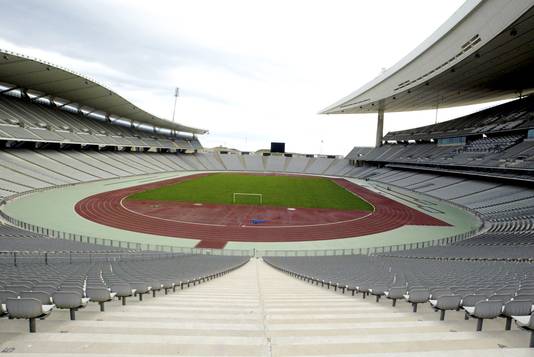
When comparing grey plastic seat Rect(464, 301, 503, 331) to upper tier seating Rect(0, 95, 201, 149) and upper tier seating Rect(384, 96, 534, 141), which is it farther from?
upper tier seating Rect(0, 95, 201, 149)

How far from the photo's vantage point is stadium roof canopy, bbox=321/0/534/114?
27.1 metres

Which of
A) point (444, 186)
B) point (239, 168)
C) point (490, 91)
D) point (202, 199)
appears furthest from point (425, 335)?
point (239, 168)

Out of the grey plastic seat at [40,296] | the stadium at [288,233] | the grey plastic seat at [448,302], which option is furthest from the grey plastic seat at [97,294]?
the grey plastic seat at [448,302]

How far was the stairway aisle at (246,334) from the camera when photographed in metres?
3.65

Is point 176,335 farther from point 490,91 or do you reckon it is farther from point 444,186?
point 490,91

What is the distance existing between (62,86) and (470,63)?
5664 centimetres

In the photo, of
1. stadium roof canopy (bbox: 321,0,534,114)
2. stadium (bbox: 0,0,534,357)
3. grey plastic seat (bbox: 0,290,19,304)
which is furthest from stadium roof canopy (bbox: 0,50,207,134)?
stadium roof canopy (bbox: 321,0,534,114)

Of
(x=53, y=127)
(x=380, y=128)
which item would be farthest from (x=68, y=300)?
(x=380, y=128)

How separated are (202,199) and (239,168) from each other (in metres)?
57.2

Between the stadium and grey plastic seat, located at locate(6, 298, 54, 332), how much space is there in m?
0.02

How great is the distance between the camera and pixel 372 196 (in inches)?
1959

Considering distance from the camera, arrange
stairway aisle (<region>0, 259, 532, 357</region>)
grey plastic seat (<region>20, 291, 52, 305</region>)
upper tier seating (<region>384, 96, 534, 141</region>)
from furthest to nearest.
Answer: upper tier seating (<region>384, 96, 534, 141</region>), grey plastic seat (<region>20, 291, 52, 305</region>), stairway aisle (<region>0, 259, 532, 357</region>)

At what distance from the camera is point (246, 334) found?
443 centimetres

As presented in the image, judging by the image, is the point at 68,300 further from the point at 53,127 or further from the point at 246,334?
the point at 53,127
